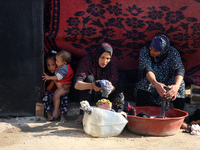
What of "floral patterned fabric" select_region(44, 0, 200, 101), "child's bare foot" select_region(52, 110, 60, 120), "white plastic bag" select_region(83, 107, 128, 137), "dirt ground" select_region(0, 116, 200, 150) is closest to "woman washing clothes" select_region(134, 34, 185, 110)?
"floral patterned fabric" select_region(44, 0, 200, 101)

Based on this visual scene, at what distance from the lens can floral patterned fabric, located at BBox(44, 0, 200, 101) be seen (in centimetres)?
373

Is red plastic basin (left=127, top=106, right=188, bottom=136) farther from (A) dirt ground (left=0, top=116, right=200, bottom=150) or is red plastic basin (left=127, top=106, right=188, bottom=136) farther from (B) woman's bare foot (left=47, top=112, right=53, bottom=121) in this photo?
(B) woman's bare foot (left=47, top=112, right=53, bottom=121)

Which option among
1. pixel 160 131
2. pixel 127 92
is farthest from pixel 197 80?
pixel 160 131

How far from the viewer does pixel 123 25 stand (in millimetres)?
3854

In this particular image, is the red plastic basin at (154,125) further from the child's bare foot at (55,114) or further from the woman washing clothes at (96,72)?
the child's bare foot at (55,114)

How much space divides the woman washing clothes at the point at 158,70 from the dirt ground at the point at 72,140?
58 centimetres

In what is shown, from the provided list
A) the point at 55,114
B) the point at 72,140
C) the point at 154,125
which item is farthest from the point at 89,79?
the point at 154,125

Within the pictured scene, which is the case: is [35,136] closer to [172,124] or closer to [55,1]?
[172,124]

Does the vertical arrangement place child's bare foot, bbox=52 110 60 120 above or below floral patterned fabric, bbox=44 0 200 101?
below

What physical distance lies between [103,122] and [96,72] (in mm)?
923

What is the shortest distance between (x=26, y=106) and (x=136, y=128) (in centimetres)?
159

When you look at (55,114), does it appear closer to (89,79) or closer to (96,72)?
(89,79)

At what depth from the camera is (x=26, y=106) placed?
367cm

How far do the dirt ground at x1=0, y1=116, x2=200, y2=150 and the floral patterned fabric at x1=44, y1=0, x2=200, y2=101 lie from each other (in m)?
1.20
